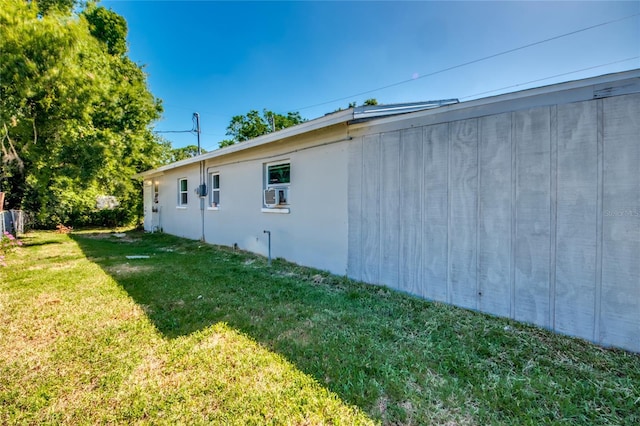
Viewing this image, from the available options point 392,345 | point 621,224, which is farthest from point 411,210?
point 621,224

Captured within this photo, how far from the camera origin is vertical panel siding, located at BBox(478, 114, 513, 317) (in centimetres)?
332

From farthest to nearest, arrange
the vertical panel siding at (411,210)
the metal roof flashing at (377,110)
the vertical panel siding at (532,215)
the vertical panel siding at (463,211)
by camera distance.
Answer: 1. the metal roof flashing at (377,110)
2. the vertical panel siding at (411,210)
3. the vertical panel siding at (463,211)
4. the vertical panel siding at (532,215)

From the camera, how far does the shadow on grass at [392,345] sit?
6.57 feet

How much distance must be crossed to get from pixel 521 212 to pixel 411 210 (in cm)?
128

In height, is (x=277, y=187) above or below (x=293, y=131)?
below

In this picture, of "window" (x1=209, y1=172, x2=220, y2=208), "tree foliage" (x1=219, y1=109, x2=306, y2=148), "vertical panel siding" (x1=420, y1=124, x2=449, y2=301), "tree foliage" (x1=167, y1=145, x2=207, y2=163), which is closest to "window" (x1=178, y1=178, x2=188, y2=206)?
"window" (x1=209, y1=172, x2=220, y2=208)

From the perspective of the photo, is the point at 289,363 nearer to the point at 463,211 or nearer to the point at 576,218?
the point at 463,211

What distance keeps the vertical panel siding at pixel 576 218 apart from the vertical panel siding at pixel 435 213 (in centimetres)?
113

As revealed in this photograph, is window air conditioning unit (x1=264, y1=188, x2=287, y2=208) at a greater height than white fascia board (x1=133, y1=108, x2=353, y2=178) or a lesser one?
lesser

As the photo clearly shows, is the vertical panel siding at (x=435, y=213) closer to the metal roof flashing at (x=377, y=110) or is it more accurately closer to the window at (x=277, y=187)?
the metal roof flashing at (x=377, y=110)

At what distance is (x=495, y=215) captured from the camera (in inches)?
134

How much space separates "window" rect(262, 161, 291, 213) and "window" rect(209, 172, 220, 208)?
2.86 metres

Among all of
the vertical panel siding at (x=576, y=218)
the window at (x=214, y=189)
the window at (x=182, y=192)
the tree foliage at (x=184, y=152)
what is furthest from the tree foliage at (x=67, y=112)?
the tree foliage at (x=184, y=152)

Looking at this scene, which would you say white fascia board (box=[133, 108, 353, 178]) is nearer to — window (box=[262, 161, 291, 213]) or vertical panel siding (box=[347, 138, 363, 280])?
vertical panel siding (box=[347, 138, 363, 280])
